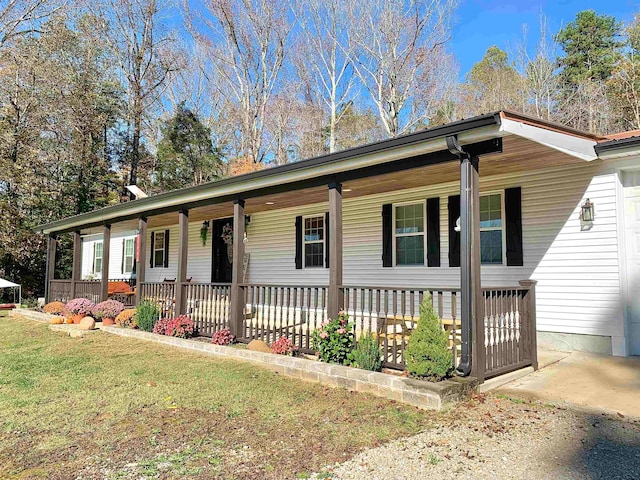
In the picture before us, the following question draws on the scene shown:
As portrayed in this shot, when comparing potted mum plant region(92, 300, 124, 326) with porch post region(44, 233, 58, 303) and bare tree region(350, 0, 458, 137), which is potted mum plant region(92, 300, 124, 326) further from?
bare tree region(350, 0, 458, 137)

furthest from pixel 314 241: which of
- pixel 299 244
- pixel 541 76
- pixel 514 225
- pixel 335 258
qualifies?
pixel 541 76

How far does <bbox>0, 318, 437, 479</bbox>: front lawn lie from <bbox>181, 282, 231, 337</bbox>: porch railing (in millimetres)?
1628

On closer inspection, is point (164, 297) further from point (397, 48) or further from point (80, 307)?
point (397, 48)

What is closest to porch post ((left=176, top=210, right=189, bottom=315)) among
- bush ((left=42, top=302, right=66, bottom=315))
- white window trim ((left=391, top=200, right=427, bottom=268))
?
white window trim ((left=391, top=200, right=427, bottom=268))

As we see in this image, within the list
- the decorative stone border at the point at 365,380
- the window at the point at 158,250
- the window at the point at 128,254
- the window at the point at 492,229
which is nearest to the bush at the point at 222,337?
the decorative stone border at the point at 365,380

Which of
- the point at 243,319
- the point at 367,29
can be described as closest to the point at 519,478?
the point at 243,319

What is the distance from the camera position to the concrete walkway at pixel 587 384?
4391 mm

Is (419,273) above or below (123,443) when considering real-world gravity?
above

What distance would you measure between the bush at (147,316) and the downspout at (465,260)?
644 cm

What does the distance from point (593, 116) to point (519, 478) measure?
18.5 meters

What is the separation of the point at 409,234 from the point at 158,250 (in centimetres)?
972

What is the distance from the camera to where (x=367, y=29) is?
1841 cm

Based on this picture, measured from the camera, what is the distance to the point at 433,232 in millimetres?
8156

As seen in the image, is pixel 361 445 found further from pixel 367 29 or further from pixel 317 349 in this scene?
pixel 367 29
